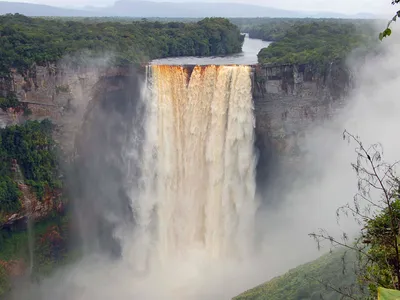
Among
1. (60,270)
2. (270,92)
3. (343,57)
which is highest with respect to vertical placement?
(343,57)

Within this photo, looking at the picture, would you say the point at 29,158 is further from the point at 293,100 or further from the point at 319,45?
the point at 319,45

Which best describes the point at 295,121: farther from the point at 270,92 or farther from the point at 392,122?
the point at 392,122

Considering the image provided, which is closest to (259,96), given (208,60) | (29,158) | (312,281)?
(208,60)

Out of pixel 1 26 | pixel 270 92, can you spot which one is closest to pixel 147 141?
pixel 270 92

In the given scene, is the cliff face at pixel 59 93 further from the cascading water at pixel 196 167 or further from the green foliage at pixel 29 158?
the cascading water at pixel 196 167

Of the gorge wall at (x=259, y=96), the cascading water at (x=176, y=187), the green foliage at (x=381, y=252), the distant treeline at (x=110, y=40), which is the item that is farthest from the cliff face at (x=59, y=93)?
the green foliage at (x=381, y=252)

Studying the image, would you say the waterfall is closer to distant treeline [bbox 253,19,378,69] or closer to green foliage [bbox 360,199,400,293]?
distant treeline [bbox 253,19,378,69]
